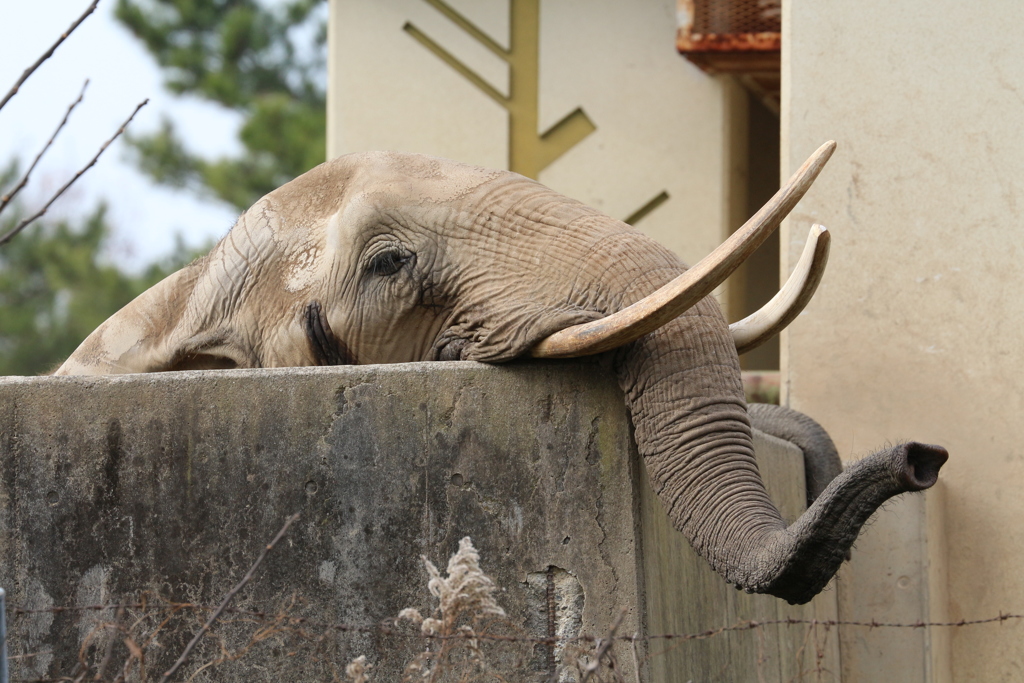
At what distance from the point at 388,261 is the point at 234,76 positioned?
1985cm

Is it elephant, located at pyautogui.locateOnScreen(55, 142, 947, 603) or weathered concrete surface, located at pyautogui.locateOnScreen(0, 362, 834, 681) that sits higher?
elephant, located at pyautogui.locateOnScreen(55, 142, 947, 603)

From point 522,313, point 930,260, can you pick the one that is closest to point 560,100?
point 930,260


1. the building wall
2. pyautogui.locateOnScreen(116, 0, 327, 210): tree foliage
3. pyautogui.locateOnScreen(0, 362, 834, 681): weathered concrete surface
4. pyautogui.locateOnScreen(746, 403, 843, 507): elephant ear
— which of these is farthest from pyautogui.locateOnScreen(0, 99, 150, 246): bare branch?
pyautogui.locateOnScreen(116, 0, 327, 210): tree foliage

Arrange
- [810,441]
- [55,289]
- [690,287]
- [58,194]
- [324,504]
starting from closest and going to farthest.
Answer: [58,194]
[690,287]
[324,504]
[810,441]
[55,289]

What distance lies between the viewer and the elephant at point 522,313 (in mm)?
3174

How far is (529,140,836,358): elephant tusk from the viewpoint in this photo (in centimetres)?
329

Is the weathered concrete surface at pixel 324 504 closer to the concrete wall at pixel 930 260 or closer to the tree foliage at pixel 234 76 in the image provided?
the concrete wall at pixel 930 260

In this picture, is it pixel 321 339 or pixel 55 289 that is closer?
pixel 321 339

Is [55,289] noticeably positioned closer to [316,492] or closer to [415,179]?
[415,179]

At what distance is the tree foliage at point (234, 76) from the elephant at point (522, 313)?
55.5 ft

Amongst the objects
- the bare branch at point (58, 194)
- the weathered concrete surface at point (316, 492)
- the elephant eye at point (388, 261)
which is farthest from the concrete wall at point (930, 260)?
the bare branch at point (58, 194)

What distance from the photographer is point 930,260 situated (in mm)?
5352

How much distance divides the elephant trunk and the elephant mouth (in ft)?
3.49

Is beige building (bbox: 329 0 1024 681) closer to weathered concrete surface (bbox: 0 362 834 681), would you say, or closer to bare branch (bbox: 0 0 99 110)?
weathered concrete surface (bbox: 0 362 834 681)
